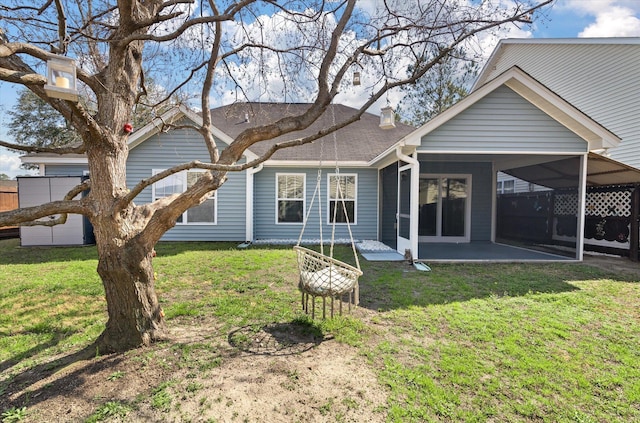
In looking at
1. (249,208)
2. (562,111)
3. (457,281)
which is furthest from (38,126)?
(562,111)

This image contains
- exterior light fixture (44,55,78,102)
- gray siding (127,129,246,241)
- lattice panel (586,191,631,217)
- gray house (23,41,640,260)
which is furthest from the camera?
gray siding (127,129,246,241)

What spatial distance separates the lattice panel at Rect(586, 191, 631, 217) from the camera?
802cm

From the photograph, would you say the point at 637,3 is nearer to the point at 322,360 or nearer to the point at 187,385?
the point at 322,360

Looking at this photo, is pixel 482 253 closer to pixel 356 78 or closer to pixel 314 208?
pixel 314 208

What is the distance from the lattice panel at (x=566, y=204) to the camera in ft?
29.7

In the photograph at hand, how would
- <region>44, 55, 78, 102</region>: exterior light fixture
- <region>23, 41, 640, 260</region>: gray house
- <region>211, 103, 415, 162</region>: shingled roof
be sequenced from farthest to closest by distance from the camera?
<region>211, 103, 415, 162</region>: shingled roof → <region>23, 41, 640, 260</region>: gray house → <region>44, 55, 78, 102</region>: exterior light fixture

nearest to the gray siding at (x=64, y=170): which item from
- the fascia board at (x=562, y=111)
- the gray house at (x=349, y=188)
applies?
the gray house at (x=349, y=188)

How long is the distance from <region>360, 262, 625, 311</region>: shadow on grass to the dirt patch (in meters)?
1.74

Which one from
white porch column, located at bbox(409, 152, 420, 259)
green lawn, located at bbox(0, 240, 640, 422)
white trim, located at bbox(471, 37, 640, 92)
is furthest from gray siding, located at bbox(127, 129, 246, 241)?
white trim, located at bbox(471, 37, 640, 92)

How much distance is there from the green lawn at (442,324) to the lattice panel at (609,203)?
2578 mm

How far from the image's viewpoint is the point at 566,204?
9320 mm

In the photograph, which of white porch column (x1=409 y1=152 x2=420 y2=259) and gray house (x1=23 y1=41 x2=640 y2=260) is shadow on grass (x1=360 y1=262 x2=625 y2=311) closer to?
white porch column (x1=409 y1=152 x2=420 y2=259)

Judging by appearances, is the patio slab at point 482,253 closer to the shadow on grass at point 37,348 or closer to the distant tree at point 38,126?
the shadow on grass at point 37,348

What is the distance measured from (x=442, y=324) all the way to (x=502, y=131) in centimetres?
522
